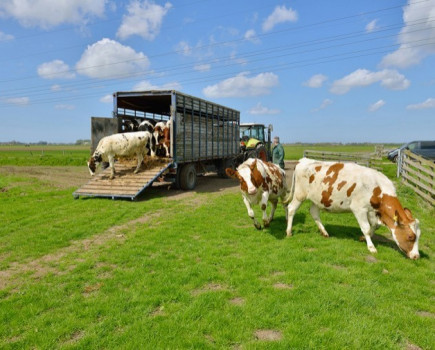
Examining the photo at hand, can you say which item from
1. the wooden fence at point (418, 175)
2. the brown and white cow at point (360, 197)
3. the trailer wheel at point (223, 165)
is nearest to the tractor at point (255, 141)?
the trailer wheel at point (223, 165)

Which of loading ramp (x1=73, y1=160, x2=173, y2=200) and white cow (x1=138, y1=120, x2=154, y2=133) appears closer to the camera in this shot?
loading ramp (x1=73, y1=160, x2=173, y2=200)

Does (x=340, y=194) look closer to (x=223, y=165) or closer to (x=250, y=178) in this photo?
(x=250, y=178)

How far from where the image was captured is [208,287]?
4250 millimetres

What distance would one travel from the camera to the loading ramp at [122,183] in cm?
1044

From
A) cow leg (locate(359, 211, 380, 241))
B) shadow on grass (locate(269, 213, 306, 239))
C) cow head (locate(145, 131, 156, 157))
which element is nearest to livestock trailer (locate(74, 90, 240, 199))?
cow head (locate(145, 131, 156, 157))

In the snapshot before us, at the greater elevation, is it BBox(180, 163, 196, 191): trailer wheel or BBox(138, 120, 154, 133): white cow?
BBox(138, 120, 154, 133): white cow

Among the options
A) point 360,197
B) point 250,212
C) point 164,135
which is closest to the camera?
point 360,197

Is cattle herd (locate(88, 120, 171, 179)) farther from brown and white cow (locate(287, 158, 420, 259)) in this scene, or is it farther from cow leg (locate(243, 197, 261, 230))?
brown and white cow (locate(287, 158, 420, 259))

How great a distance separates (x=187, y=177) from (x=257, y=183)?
654 cm

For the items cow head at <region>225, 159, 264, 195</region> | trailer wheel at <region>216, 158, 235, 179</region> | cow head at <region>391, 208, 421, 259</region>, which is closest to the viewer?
cow head at <region>391, 208, 421, 259</region>

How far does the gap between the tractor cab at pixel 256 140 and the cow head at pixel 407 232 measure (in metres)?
14.1

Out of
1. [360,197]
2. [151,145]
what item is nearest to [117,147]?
[151,145]

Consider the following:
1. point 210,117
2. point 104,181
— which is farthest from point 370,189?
point 210,117

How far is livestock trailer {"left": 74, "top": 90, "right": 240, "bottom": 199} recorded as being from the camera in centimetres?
1121
